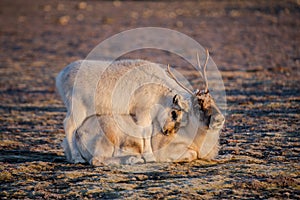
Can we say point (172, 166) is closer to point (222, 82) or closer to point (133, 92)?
point (133, 92)

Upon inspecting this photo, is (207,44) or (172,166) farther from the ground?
(207,44)

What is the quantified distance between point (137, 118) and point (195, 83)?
643 cm

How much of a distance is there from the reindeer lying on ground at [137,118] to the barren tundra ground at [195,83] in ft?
0.61

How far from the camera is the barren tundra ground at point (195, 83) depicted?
5.52 metres

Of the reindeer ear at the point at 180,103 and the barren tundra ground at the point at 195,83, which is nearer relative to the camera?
the barren tundra ground at the point at 195,83

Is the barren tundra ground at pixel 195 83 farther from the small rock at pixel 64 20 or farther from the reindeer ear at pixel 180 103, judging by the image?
the small rock at pixel 64 20

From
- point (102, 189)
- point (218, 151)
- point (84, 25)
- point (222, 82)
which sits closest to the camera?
point (102, 189)

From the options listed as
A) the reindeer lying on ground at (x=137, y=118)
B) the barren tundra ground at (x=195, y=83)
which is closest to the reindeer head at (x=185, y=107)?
the reindeer lying on ground at (x=137, y=118)

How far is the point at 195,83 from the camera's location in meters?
12.3

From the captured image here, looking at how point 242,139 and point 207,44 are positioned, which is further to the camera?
point 207,44

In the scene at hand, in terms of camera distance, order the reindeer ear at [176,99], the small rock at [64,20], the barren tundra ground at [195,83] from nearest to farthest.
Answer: the barren tundra ground at [195,83] < the reindeer ear at [176,99] < the small rock at [64,20]

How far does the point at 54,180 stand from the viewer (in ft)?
19.1

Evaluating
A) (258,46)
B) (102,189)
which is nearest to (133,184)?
(102,189)

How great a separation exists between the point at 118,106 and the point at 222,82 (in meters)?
6.33
